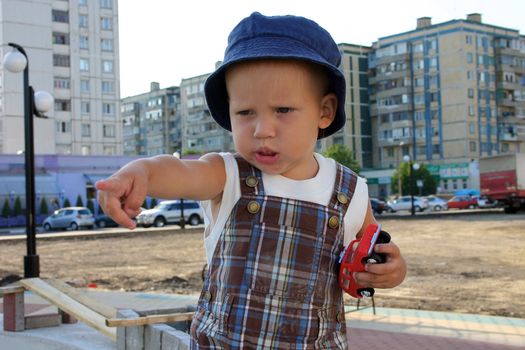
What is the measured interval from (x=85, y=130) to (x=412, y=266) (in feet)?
183

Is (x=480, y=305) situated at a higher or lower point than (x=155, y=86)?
lower

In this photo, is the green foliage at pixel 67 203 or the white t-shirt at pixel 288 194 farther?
the green foliage at pixel 67 203

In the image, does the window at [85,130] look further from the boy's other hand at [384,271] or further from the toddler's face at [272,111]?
the boy's other hand at [384,271]

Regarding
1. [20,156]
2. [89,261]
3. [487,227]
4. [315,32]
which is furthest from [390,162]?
[315,32]

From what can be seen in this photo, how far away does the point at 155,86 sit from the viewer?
332 ft

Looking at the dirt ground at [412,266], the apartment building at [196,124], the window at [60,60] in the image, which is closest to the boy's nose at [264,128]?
the dirt ground at [412,266]

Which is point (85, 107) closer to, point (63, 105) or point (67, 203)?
point (63, 105)

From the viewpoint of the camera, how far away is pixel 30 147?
9.82 m

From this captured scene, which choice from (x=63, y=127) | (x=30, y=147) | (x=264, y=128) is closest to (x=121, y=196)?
(x=264, y=128)

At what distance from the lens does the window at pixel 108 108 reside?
6506 cm

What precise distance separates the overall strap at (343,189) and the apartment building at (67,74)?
59.5 meters

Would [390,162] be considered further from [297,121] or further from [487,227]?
[297,121]

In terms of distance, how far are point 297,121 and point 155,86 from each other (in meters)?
102

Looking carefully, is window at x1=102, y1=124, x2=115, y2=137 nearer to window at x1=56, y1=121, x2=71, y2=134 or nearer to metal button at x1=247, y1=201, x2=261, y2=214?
window at x1=56, y1=121, x2=71, y2=134
